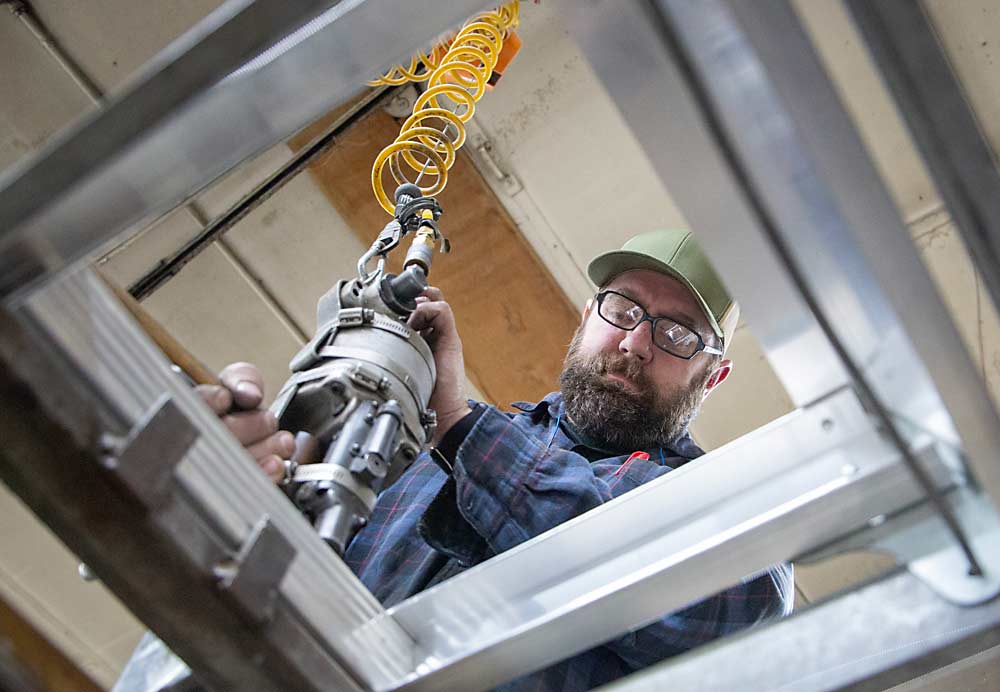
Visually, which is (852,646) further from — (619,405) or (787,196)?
(619,405)

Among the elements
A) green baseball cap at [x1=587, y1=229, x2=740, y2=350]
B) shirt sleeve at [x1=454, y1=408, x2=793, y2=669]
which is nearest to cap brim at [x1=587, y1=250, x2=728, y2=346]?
green baseball cap at [x1=587, y1=229, x2=740, y2=350]

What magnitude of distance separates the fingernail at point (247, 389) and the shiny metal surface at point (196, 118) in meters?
0.33

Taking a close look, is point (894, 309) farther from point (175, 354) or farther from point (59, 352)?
point (175, 354)

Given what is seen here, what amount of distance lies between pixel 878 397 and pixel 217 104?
48 cm

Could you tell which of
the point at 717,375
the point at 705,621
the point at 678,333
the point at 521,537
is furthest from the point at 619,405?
the point at 521,537

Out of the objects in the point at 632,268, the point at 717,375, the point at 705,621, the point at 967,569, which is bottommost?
the point at 717,375

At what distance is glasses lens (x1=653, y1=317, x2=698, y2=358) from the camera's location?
6.43ft

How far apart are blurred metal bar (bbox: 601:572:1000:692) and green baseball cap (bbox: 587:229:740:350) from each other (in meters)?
1.27

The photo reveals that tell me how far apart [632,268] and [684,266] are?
0.13 metres

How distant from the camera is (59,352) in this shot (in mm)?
708

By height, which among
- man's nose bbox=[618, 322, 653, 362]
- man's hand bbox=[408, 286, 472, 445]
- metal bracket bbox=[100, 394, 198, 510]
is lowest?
man's nose bbox=[618, 322, 653, 362]

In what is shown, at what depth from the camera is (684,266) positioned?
2002 mm

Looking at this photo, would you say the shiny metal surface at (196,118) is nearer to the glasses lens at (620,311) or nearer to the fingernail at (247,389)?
the fingernail at (247,389)

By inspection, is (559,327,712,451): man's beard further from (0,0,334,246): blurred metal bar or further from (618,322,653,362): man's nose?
(0,0,334,246): blurred metal bar
